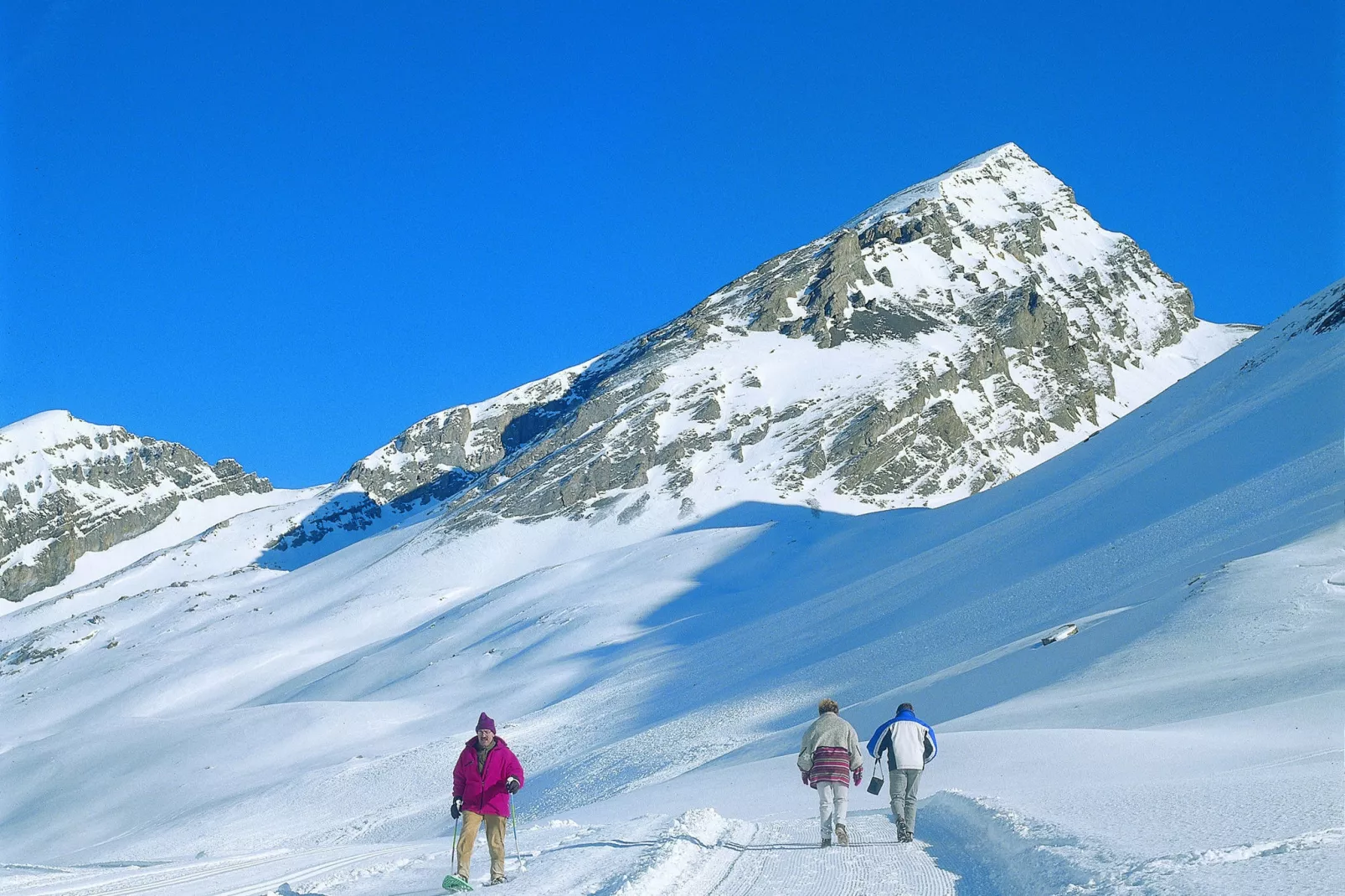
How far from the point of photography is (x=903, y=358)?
147000 millimetres

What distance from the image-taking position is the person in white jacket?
11.4 metres

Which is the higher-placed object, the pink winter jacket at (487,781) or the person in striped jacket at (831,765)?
the pink winter jacket at (487,781)

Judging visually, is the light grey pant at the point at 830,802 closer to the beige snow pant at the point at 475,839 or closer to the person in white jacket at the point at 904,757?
the person in white jacket at the point at 904,757

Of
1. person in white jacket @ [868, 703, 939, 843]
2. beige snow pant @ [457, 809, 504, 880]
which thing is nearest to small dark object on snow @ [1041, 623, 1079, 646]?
person in white jacket @ [868, 703, 939, 843]

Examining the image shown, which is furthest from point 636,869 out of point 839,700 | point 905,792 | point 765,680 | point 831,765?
point 765,680

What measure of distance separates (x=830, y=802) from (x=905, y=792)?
85 centimetres

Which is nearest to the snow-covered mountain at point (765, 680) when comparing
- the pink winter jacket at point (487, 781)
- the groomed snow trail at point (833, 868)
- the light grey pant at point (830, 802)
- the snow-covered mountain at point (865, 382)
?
the groomed snow trail at point (833, 868)

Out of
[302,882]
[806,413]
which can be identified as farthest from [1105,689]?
[806,413]

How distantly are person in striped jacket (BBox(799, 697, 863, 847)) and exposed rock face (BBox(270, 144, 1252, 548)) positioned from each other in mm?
104090

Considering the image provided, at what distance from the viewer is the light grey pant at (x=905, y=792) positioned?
450 inches

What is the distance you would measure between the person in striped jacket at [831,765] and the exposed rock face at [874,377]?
104 meters

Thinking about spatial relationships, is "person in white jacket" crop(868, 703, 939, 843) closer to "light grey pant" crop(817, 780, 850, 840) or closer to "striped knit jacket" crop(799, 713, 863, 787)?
"striped knit jacket" crop(799, 713, 863, 787)

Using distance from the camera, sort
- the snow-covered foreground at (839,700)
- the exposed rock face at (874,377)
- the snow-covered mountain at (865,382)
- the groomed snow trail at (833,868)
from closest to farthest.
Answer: the groomed snow trail at (833,868) < the snow-covered foreground at (839,700) < the snow-covered mountain at (865,382) < the exposed rock face at (874,377)

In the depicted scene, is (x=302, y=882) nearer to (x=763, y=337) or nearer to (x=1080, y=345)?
(x=763, y=337)
